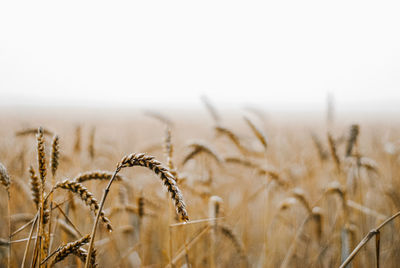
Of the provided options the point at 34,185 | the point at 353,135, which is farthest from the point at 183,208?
the point at 353,135

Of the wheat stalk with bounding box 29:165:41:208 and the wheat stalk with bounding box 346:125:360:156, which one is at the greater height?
the wheat stalk with bounding box 346:125:360:156

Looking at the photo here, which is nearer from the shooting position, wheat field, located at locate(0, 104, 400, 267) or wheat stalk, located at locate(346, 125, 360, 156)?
wheat field, located at locate(0, 104, 400, 267)

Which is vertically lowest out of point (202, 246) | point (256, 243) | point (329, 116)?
point (256, 243)

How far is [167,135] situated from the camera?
0.99m

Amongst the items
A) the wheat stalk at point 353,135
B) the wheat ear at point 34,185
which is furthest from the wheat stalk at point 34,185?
the wheat stalk at point 353,135

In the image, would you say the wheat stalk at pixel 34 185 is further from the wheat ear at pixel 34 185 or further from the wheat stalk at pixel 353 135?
the wheat stalk at pixel 353 135

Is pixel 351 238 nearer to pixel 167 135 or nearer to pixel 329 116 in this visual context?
pixel 329 116

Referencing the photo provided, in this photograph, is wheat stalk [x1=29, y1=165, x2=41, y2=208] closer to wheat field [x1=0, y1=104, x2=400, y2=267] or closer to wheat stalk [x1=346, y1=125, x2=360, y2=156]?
wheat field [x1=0, y1=104, x2=400, y2=267]

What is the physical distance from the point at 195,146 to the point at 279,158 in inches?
105

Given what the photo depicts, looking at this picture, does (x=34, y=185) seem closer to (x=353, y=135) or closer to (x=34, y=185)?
(x=34, y=185)

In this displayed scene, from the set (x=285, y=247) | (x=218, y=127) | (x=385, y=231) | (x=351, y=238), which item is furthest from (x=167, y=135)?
(x=385, y=231)

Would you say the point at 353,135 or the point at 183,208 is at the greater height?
the point at 353,135

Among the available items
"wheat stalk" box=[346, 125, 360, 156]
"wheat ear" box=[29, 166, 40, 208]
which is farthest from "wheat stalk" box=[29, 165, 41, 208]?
"wheat stalk" box=[346, 125, 360, 156]

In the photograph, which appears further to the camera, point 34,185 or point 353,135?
point 353,135
